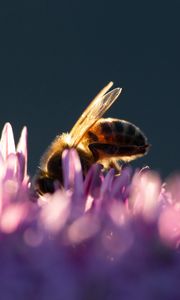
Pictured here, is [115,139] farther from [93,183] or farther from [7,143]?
[93,183]

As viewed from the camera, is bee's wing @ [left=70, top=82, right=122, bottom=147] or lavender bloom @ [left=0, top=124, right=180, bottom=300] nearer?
lavender bloom @ [left=0, top=124, right=180, bottom=300]

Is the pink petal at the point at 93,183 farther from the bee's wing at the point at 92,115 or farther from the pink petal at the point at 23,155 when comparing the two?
the bee's wing at the point at 92,115

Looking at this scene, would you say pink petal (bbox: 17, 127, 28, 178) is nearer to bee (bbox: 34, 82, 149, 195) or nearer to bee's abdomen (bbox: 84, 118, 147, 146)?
bee (bbox: 34, 82, 149, 195)

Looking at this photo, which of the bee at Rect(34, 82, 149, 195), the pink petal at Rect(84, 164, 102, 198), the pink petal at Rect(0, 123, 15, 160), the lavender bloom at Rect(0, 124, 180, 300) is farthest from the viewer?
the bee at Rect(34, 82, 149, 195)

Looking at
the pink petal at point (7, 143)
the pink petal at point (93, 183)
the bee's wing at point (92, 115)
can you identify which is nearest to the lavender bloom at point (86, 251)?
the pink petal at point (93, 183)

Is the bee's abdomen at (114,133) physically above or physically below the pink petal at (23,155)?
below

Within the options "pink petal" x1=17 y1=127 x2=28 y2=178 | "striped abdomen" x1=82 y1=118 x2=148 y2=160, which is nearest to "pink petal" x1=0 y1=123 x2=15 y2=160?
"pink petal" x1=17 y1=127 x2=28 y2=178

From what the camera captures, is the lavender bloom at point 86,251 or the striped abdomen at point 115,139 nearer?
the lavender bloom at point 86,251
